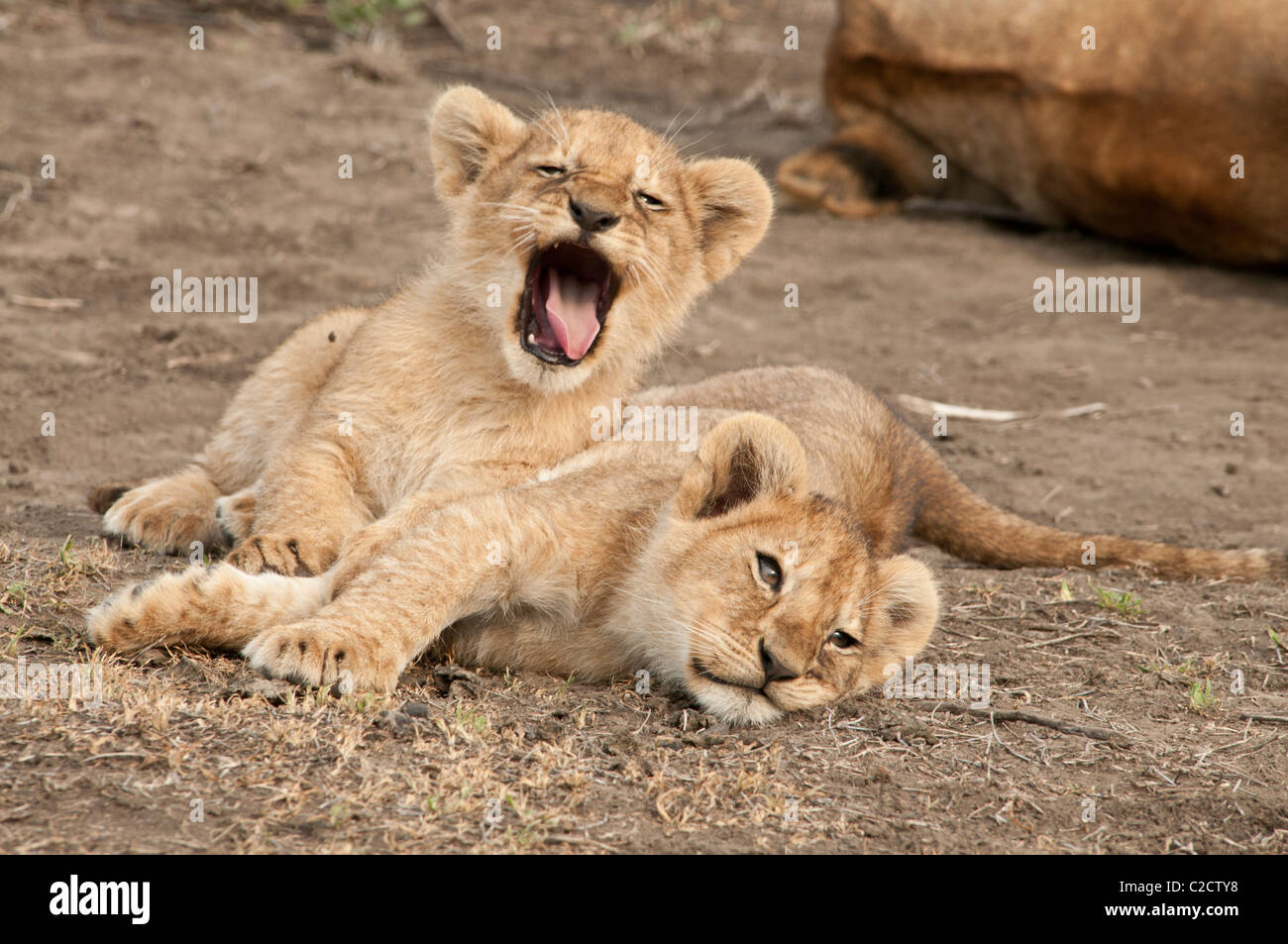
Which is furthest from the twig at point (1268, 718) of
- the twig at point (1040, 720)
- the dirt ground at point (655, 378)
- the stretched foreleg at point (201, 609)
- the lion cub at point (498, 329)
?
the stretched foreleg at point (201, 609)

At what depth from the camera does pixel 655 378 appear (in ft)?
27.1

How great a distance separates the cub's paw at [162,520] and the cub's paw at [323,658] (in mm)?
1529

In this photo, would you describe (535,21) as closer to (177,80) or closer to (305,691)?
(177,80)

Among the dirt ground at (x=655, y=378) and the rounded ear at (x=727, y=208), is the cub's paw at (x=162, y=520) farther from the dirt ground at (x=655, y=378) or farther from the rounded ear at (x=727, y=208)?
the rounded ear at (x=727, y=208)

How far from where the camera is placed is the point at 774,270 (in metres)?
10.2

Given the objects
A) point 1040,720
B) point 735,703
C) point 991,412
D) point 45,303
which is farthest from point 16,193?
point 1040,720

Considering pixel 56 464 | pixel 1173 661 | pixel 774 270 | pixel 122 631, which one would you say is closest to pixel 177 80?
pixel 774 270

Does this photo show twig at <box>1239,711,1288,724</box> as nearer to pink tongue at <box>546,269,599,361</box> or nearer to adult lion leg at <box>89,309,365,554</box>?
pink tongue at <box>546,269,599,361</box>

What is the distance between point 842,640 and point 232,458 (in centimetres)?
288

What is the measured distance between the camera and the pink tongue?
5.08 m

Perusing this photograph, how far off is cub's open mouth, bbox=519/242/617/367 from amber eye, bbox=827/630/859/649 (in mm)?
1463

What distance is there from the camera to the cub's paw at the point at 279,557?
4.58 metres

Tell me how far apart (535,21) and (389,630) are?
11267mm

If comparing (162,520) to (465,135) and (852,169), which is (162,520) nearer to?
(465,135)
